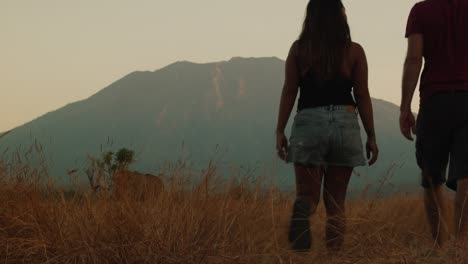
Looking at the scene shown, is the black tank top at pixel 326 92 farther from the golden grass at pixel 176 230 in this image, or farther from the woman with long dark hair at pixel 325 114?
the golden grass at pixel 176 230

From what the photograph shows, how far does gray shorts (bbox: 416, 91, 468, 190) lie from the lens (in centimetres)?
446

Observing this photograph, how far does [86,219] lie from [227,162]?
3.94 feet

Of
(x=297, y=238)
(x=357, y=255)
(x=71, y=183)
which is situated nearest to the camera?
(x=357, y=255)

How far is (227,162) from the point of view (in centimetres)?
504

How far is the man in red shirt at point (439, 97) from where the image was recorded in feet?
14.7

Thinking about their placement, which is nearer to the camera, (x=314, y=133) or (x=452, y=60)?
(x=314, y=133)

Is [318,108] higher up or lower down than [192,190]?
higher up

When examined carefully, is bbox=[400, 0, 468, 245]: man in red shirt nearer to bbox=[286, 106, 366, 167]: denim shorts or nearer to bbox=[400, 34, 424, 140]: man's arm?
bbox=[400, 34, 424, 140]: man's arm

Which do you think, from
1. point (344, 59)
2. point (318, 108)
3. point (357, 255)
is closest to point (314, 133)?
point (318, 108)

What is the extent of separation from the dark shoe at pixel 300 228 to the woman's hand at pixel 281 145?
0.30 m

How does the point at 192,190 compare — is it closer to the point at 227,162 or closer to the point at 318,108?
the point at 227,162

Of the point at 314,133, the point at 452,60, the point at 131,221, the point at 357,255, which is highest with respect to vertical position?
the point at 452,60

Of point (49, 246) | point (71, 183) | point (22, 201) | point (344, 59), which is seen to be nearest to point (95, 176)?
point (71, 183)

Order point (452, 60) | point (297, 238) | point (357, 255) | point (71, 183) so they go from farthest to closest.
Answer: point (71, 183), point (452, 60), point (297, 238), point (357, 255)
